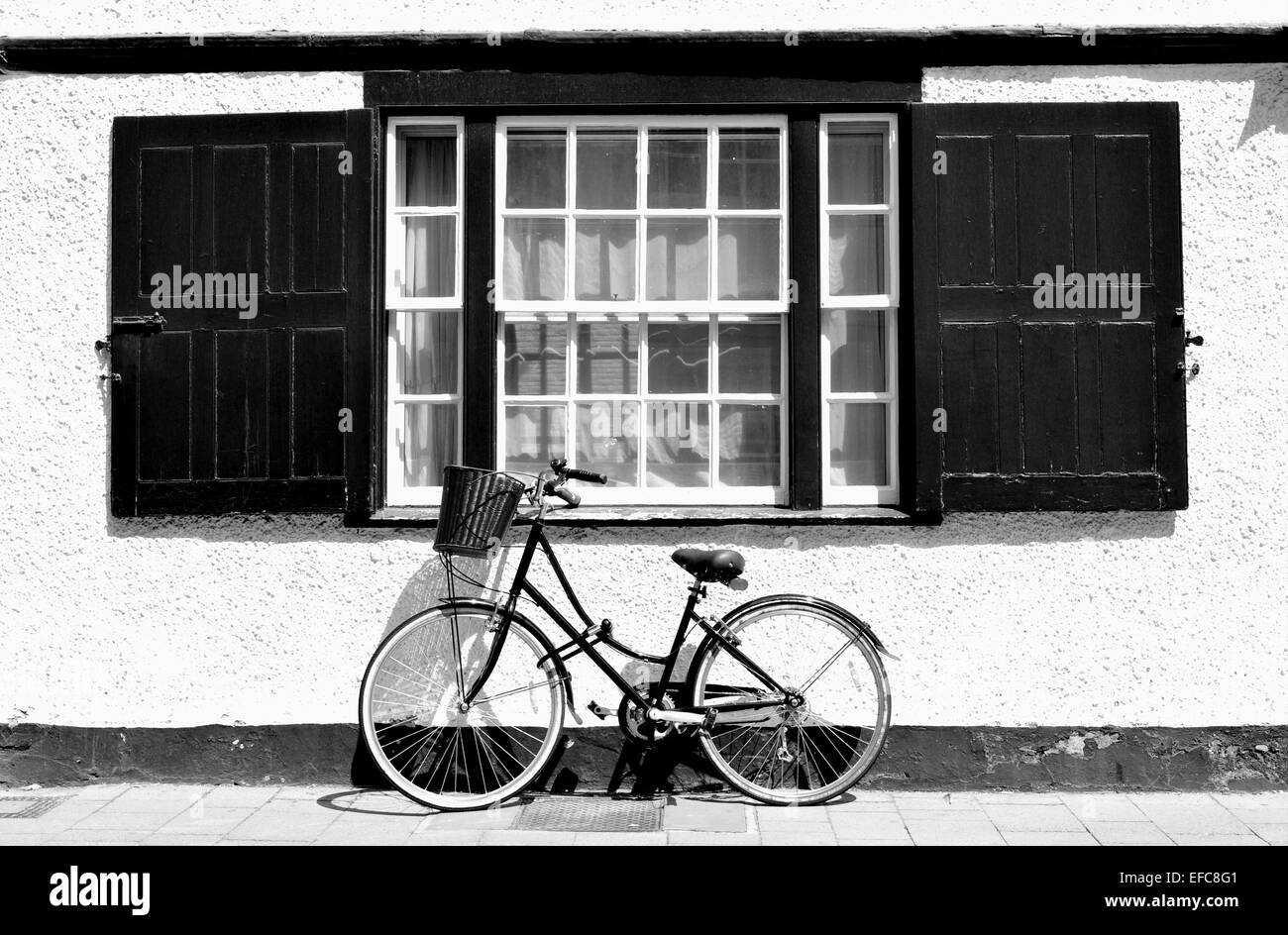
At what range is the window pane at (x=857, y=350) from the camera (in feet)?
20.5

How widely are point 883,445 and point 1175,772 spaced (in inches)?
74.9

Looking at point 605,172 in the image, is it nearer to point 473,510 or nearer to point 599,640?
point 473,510

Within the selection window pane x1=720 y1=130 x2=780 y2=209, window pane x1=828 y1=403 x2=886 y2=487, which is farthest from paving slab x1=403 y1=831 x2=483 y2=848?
window pane x1=720 y1=130 x2=780 y2=209

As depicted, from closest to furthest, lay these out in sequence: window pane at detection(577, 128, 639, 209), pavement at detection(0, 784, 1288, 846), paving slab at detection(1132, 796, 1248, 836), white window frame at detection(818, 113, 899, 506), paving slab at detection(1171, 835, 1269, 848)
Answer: paving slab at detection(1171, 835, 1269, 848) → pavement at detection(0, 784, 1288, 846) → paving slab at detection(1132, 796, 1248, 836) → white window frame at detection(818, 113, 899, 506) → window pane at detection(577, 128, 639, 209)

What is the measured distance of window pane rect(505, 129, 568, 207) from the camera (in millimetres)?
6223

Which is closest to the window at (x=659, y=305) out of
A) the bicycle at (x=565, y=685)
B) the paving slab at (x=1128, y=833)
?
the bicycle at (x=565, y=685)

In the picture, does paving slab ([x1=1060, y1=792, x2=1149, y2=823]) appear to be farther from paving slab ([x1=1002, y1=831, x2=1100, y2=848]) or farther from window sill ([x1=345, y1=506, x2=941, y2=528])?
window sill ([x1=345, y1=506, x2=941, y2=528])

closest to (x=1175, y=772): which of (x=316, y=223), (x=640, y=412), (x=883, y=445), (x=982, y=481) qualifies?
(x=982, y=481)

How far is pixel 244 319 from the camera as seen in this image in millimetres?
6078

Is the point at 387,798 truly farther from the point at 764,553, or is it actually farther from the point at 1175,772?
the point at 1175,772

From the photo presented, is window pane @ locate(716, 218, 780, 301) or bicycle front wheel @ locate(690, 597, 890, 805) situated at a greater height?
window pane @ locate(716, 218, 780, 301)

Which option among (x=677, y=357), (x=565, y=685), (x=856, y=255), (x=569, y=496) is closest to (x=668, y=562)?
(x=569, y=496)

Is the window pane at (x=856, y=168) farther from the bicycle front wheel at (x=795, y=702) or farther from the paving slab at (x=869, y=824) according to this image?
the paving slab at (x=869, y=824)

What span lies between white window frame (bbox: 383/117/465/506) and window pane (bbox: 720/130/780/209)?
3.95ft
